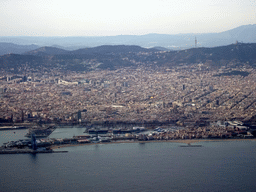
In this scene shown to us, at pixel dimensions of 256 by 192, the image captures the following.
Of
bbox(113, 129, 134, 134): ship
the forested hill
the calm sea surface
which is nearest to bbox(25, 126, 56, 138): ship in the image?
the calm sea surface

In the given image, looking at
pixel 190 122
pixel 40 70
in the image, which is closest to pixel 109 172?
pixel 190 122

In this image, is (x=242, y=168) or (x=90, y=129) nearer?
(x=242, y=168)

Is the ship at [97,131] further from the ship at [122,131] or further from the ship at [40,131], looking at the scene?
the ship at [40,131]

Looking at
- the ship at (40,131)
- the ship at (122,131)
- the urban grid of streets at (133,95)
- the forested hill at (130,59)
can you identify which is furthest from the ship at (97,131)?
the forested hill at (130,59)

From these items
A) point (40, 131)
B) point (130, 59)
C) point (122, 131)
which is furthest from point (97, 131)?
point (130, 59)

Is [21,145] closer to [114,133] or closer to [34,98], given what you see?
[114,133]

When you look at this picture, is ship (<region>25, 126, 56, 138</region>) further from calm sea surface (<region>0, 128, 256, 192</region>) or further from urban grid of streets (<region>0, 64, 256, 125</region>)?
calm sea surface (<region>0, 128, 256, 192</region>)
